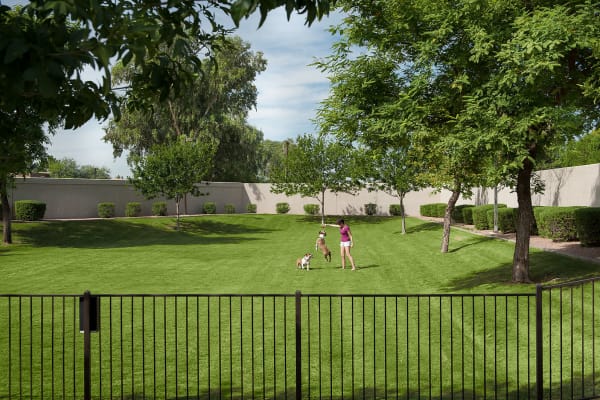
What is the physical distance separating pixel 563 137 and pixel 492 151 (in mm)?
1983

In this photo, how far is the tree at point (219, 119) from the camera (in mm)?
54938

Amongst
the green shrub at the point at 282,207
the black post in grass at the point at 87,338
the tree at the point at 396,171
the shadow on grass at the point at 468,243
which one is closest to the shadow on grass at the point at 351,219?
the green shrub at the point at 282,207

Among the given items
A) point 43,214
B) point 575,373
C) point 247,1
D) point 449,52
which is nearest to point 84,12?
point 247,1

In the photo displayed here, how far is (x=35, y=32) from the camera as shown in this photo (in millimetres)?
3645

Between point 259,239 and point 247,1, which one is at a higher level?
point 247,1

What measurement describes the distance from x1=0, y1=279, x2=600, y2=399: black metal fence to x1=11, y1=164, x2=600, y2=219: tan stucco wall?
14.6 metres

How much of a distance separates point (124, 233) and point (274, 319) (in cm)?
3407

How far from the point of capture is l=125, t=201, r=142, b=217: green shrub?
47.7m

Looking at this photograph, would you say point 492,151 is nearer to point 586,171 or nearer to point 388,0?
point 388,0

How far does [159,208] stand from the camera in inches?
1953

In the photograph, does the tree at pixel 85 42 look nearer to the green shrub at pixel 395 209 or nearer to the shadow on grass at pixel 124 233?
the shadow on grass at pixel 124 233

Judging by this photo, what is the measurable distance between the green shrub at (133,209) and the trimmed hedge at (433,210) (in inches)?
967

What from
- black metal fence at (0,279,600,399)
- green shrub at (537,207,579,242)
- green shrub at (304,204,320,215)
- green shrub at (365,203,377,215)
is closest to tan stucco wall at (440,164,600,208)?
green shrub at (537,207,579,242)

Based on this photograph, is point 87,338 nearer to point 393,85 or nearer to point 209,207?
point 393,85
